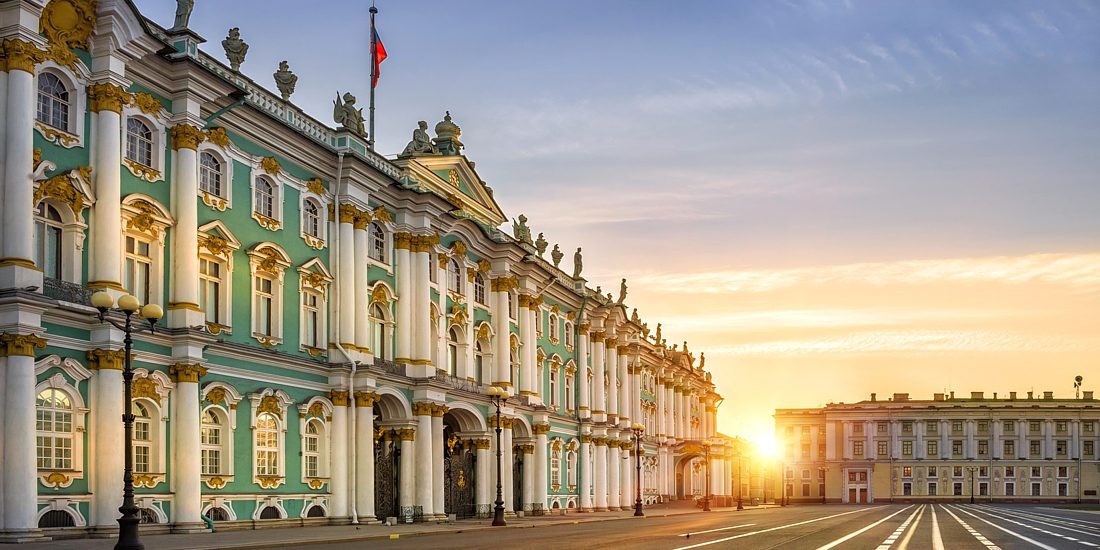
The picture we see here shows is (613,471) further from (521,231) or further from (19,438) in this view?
(19,438)

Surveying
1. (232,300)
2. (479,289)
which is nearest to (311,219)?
(232,300)

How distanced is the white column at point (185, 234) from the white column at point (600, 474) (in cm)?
4308

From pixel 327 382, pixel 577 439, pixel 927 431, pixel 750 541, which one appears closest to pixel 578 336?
pixel 577 439

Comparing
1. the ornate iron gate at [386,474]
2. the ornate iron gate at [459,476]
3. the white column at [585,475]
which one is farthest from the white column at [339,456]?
the white column at [585,475]

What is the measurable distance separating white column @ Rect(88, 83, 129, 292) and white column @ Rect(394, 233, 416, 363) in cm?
1696

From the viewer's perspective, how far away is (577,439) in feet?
239

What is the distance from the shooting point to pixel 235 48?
38.6 metres

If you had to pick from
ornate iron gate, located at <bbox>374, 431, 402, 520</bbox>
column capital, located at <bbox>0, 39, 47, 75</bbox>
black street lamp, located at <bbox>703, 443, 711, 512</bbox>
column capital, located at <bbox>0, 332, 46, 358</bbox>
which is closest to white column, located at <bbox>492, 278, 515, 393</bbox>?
ornate iron gate, located at <bbox>374, 431, 402, 520</bbox>

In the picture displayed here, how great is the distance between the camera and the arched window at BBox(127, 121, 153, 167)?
111 ft

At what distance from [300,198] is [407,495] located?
517 inches

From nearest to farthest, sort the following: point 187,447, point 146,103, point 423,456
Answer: point 146,103, point 187,447, point 423,456

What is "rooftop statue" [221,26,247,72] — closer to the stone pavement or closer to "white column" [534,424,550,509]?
the stone pavement

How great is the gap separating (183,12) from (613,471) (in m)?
48.9

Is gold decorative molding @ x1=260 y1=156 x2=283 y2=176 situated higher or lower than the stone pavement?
higher
